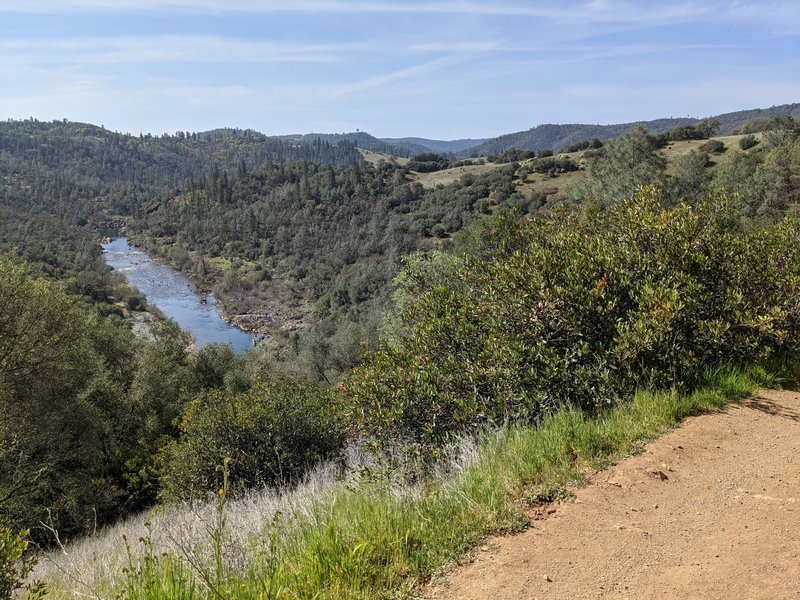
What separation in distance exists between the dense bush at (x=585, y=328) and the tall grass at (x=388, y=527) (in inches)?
27.5

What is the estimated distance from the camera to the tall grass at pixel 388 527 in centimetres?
328

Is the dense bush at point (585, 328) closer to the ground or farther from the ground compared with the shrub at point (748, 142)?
closer to the ground

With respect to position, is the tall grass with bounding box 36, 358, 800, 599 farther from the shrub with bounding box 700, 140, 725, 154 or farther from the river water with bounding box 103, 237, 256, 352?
the shrub with bounding box 700, 140, 725, 154

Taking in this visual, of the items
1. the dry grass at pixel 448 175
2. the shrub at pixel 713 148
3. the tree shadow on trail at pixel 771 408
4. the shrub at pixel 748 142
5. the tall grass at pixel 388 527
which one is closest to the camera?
the tall grass at pixel 388 527

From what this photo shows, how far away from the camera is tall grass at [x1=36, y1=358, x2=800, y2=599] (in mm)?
3275

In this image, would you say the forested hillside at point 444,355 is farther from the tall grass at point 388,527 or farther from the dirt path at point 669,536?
the dirt path at point 669,536

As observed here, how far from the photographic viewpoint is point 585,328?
22.7 feet

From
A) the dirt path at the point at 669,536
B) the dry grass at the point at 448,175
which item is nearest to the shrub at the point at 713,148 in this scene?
the dry grass at the point at 448,175

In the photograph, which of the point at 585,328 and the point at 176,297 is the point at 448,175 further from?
the point at 585,328

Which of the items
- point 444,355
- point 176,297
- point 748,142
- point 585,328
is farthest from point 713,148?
point 176,297

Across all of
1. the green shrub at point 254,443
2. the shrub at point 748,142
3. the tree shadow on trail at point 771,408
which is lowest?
the green shrub at point 254,443

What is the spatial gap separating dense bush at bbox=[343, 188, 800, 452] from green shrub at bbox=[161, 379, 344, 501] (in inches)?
192

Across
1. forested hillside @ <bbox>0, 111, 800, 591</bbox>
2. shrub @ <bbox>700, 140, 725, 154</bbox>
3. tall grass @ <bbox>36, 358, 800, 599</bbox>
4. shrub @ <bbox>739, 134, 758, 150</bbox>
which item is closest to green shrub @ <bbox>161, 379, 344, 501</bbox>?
forested hillside @ <bbox>0, 111, 800, 591</bbox>

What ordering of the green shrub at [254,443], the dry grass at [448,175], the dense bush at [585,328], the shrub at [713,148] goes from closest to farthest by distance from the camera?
the dense bush at [585,328] < the green shrub at [254,443] < the shrub at [713,148] < the dry grass at [448,175]
